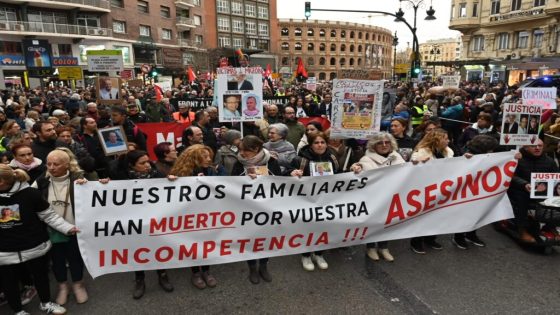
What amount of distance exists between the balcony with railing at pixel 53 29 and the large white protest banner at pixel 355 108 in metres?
34.9

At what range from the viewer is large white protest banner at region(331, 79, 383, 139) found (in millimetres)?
4730

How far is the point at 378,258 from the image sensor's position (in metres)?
4.44

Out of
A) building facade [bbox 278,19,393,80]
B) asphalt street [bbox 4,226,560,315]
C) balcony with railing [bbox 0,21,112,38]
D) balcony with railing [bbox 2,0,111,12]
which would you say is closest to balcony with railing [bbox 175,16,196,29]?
balcony with railing [bbox 2,0,111,12]

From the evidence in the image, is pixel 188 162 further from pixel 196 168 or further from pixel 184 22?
pixel 184 22

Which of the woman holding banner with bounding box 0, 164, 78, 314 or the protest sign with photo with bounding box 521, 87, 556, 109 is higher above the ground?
the protest sign with photo with bounding box 521, 87, 556, 109

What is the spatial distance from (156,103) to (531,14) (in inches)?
1578

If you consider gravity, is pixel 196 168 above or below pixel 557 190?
above

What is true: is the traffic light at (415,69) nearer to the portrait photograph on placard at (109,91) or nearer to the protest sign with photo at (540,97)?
the protest sign with photo at (540,97)

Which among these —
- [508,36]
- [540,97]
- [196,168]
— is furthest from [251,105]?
[508,36]

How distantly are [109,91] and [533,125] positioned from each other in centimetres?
787

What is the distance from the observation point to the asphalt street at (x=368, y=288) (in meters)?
3.51

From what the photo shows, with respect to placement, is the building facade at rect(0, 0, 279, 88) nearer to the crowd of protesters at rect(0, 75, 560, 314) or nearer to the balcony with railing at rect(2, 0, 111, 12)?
the balcony with railing at rect(2, 0, 111, 12)

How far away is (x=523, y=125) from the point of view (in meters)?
4.50

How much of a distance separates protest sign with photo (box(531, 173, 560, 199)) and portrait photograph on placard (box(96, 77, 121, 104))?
7702 mm
